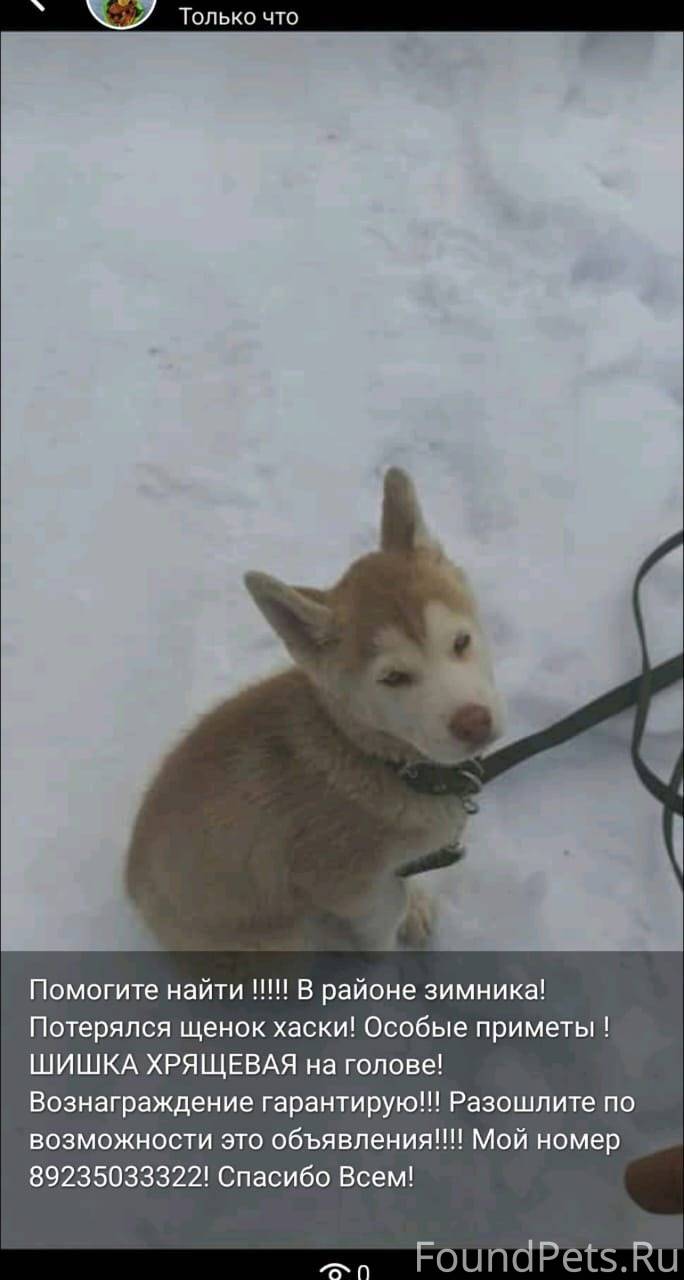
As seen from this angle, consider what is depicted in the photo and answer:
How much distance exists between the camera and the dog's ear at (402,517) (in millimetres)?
2168

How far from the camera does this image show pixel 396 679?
2037 mm

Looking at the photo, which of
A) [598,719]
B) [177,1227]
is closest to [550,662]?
[598,719]

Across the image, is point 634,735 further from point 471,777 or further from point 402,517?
point 402,517

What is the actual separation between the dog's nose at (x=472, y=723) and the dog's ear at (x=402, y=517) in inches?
14.2

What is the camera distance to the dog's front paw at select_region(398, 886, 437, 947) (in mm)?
2721

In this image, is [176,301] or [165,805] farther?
[176,301]

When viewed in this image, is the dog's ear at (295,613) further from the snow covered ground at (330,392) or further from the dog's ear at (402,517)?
the snow covered ground at (330,392)

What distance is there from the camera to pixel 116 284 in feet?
11.9

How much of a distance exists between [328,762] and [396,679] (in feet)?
1.05

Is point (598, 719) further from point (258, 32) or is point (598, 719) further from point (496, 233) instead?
point (258, 32)

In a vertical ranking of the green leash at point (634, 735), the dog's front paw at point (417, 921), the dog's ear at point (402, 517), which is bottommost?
the dog's front paw at point (417, 921)

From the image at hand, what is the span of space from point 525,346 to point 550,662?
104 centimetres

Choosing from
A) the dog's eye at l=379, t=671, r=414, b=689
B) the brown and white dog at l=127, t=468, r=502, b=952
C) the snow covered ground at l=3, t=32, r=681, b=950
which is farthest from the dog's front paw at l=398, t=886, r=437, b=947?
the dog's eye at l=379, t=671, r=414, b=689

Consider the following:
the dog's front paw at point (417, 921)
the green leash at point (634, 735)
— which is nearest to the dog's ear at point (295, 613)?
the green leash at point (634, 735)
